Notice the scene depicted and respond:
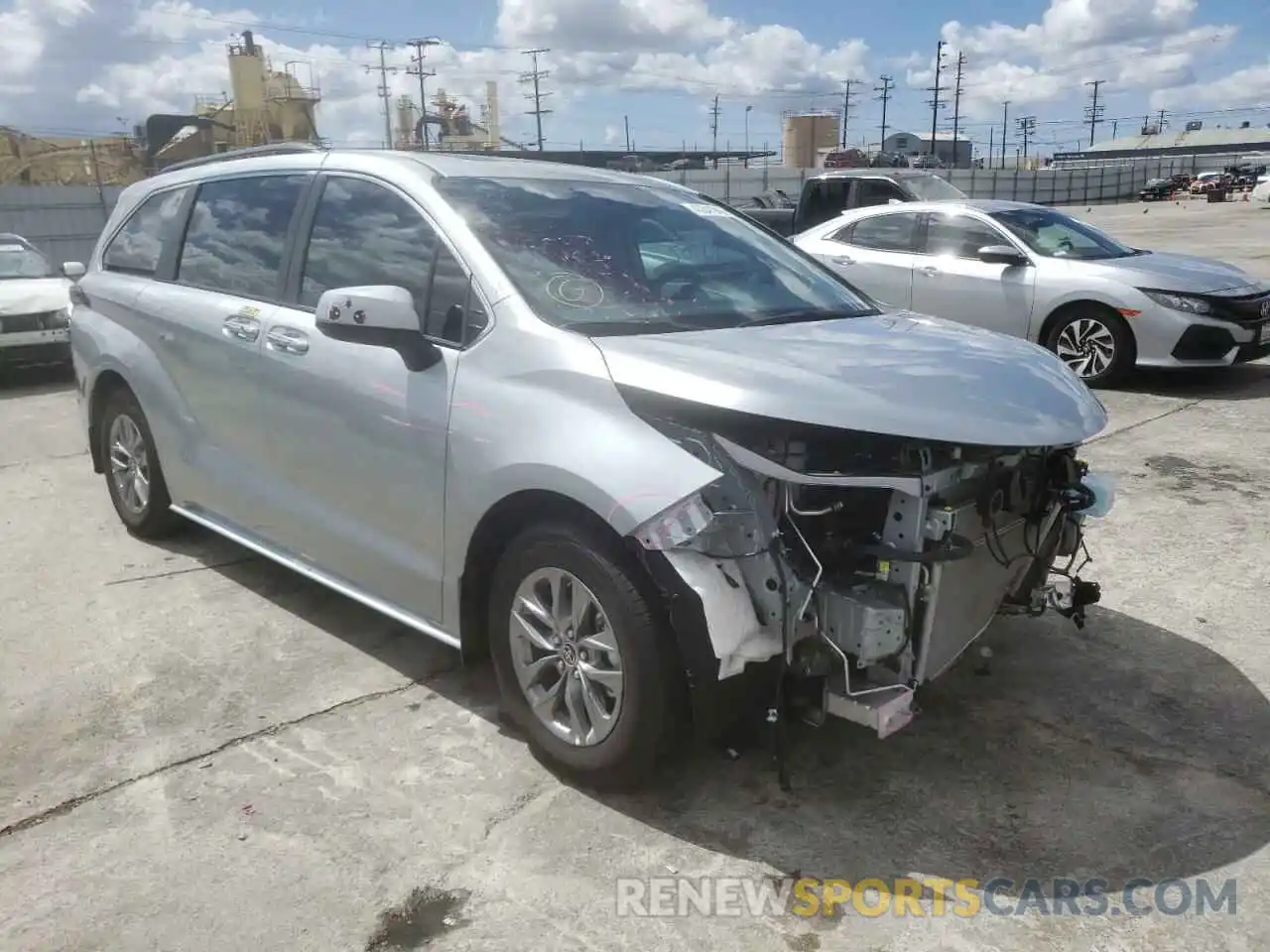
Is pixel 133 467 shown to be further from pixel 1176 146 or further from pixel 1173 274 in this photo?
pixel 1176 146

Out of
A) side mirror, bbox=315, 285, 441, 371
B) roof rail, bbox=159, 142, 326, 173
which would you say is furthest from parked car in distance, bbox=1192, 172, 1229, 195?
side mirror, bbox=315, 285, 441, 371

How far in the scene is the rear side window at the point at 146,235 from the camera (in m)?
4.75

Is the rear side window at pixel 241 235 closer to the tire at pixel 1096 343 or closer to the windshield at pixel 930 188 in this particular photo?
the tire at pixel 1096 343

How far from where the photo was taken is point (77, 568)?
16.1 ft

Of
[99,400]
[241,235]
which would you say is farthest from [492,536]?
[99,400]

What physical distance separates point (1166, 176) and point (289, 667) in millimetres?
91127

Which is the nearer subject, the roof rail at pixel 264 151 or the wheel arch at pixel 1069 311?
the roof rail at pixel 264 151

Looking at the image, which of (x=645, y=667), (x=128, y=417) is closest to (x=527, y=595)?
(x=645, y=667)

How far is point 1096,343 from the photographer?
8391 mm

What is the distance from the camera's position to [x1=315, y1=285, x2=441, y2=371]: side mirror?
3.03 metres

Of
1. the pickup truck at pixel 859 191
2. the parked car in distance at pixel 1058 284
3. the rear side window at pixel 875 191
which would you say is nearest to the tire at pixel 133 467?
the parked car in distance at pixel 1058 284

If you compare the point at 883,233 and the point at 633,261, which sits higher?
the point at 633,261

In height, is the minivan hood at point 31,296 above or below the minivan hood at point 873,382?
below

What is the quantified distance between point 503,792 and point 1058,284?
709 cm
